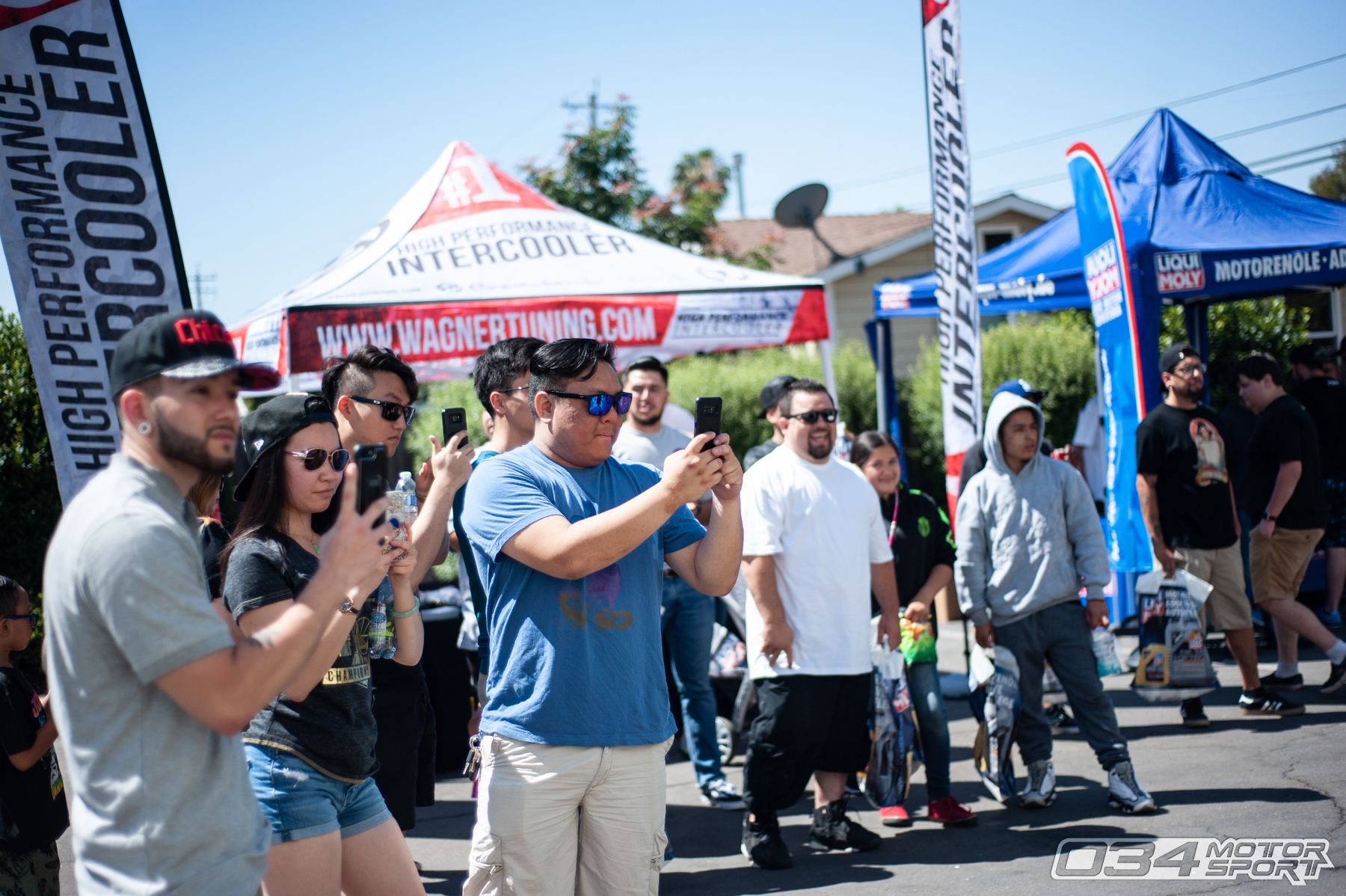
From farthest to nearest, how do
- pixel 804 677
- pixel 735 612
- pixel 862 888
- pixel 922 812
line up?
1. pixel 735 612
2. pixel 922 812
3. pixel 804 677
4. pixel 862 888

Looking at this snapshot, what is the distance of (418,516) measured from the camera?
11.6 feet

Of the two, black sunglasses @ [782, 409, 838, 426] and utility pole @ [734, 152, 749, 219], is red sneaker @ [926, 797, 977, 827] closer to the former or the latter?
black sunglasses @ [782, 409, 838, 426]

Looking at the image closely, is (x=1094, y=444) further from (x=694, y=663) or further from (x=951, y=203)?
(x=694, y=663)

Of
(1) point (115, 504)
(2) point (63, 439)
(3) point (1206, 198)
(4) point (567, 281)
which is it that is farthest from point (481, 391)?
(3) point (1206, 198)

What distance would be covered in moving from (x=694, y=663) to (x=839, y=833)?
4.33 feet

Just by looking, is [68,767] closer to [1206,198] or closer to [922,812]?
[922,812]

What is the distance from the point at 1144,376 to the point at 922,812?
164 inches

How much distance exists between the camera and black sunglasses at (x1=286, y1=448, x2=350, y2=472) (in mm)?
2814

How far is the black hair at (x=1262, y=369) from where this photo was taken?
291 inches

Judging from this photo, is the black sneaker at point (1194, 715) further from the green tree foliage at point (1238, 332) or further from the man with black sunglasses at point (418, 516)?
the green tree foliage at point (1238, 332)

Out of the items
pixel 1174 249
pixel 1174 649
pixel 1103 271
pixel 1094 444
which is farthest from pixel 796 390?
pixel 1094 444

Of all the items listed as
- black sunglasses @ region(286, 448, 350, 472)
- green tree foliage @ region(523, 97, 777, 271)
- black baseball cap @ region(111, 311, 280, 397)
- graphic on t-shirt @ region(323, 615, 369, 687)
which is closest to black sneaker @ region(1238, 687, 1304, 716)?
graphic on t-shirt @ region(323, 615, 369, 687)

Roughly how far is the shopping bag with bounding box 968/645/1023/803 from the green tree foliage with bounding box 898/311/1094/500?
27.8 feet

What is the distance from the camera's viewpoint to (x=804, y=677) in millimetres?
4816
